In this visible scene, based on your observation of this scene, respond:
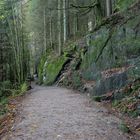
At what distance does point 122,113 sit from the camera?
29.8 feet

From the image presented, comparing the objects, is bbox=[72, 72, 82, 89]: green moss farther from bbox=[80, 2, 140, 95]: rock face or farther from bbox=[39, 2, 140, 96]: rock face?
bbox=[80, 2, 140, 95]: rock face

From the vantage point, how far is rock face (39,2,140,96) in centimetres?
1132

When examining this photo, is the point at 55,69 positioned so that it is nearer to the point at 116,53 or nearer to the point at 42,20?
the point at 116,53

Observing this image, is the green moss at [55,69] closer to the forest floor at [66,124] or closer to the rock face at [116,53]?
the rock face at [116,53]

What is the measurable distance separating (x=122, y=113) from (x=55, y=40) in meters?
29.8

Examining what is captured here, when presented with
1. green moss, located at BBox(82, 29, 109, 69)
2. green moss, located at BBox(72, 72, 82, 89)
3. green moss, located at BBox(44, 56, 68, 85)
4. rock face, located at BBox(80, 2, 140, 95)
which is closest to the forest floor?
rock face, located at BBox(80, 2, 140, 95)

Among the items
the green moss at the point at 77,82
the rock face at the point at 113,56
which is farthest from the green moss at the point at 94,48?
the green moss at the point at 77,82

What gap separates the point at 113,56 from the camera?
1309 cm

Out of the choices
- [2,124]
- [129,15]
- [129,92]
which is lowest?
[2,124]

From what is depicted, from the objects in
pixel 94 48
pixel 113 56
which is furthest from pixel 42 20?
pixel 113 56

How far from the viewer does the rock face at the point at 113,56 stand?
11.3 m

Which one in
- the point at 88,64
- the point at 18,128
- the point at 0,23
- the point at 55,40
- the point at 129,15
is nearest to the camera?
the point at 18,128

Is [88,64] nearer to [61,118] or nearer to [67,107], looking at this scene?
[67,107]

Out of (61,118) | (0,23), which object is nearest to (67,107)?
(61,118)
